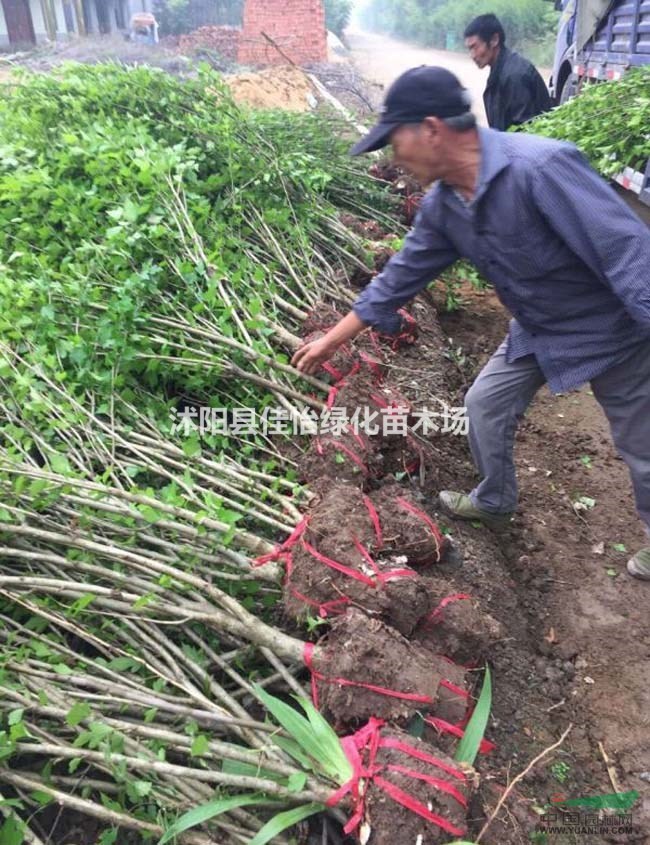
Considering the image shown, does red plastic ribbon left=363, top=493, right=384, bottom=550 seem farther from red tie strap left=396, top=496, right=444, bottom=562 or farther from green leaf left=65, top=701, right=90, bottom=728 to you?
green leaf left=65, top=701, right=90, bottom=728

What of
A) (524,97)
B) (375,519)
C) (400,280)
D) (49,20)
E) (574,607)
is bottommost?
(574,607)

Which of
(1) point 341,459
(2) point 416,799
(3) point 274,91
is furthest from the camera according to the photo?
(3) point 274,91

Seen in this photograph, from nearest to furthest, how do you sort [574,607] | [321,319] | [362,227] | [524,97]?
[574,607] → [321,319] → [362,227] → [524,97]

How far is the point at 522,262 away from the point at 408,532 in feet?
3.42

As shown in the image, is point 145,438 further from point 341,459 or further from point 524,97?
point 524,97

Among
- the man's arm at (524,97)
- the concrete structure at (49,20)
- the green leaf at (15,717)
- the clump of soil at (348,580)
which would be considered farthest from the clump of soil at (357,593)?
the concrete structure at (49,20)

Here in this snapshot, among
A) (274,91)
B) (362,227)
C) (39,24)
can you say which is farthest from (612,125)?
(39,24)

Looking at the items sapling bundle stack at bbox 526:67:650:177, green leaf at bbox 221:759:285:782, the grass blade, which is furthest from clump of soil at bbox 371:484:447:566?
sapling bundle stack at bbox 526:67:650:177

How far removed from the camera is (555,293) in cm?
235

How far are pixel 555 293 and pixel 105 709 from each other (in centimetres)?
200

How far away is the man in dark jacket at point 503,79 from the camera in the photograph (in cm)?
545

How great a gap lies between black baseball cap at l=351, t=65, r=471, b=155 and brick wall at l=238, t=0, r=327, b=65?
2106cm

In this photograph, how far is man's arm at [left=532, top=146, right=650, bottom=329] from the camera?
2.08m

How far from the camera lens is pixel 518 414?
2.82m
